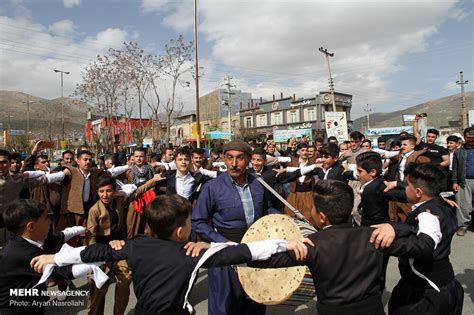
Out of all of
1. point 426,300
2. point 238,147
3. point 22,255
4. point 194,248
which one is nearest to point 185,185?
point 238,147

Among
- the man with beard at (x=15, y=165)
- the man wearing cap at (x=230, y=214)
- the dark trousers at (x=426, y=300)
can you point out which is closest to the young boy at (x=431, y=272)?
the dark trousers at (x=426, y=300)

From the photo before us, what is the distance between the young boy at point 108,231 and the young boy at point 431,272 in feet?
7.96

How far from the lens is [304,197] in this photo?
6.08 meters

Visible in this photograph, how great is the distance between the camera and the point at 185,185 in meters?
4.72

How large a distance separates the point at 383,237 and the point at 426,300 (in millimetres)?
853

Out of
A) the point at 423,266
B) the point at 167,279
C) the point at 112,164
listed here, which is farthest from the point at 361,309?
the point at 112,164

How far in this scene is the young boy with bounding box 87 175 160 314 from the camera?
10.5 ft

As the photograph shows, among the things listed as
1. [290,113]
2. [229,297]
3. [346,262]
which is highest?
[290,113]

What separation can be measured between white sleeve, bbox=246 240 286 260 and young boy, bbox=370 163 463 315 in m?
0.89

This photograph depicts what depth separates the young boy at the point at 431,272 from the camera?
7.07ft

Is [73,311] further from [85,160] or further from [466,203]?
[466,203]

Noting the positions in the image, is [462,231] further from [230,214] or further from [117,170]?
[117,170]

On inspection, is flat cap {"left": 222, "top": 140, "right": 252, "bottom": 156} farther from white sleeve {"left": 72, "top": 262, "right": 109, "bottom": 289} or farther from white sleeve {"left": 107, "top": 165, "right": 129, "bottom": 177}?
white sleeve {"left": 107, "top": 165, "right": 129, "bottom": 177}

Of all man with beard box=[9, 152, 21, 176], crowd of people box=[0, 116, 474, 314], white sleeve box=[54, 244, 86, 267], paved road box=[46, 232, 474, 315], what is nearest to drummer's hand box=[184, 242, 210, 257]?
crowd of people box=[0, 116, 474, 314]
